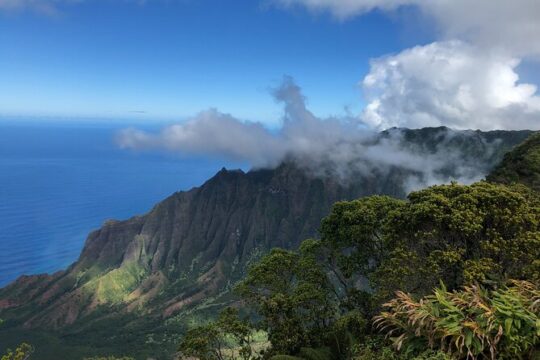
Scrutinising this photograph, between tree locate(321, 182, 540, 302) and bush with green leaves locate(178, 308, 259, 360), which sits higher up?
tree locate(321, 182, 540, 302)

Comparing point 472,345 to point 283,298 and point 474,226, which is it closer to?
point 474,226

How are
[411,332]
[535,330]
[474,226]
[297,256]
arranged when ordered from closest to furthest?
[535,330] < [411,332] < [474,226] < [297,256]

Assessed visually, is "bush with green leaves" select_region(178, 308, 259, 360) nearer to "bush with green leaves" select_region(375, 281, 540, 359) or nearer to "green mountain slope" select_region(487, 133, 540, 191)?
"bush with green leaves" select_region(375, 281, 540, 359)

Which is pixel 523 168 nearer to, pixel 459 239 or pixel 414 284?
pixel 459 239

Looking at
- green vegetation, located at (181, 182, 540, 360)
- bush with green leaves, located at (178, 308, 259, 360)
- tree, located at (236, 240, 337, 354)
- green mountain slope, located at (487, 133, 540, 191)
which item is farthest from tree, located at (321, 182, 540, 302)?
green mountain slope, located at (487, 133, 540, 191)

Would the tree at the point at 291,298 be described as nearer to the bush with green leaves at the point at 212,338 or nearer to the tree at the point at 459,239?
the bush with green leaves at the point at 212,338

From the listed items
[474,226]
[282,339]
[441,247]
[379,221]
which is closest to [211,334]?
[282,339]
